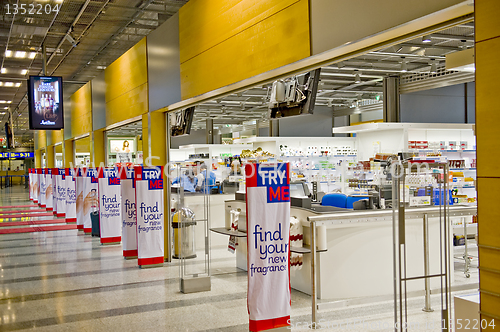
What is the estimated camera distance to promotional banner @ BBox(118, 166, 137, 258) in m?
7.81

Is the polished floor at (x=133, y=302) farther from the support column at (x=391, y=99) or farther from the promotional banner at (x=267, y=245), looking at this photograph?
the support column at (x=391, y=99)

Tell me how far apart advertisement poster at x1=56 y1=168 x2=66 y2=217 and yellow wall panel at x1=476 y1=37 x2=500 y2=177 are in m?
12.5

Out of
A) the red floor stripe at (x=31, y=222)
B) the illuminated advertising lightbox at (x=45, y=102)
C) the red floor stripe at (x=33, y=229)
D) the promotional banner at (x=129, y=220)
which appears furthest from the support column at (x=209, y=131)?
the promotional banner at (x=129, y=220)

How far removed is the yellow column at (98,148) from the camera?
40.3 feet

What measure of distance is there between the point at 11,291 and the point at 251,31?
14.5ft

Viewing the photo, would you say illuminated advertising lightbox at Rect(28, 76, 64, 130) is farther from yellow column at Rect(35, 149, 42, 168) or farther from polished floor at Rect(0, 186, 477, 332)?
yellow column at Rect(35, 149, 42, 168)

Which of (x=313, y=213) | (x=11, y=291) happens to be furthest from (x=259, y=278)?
(x=11, y=291)

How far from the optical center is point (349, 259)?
512 centimetres

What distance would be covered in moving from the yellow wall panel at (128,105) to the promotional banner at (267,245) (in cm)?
462

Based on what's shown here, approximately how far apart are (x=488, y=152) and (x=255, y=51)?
9.16ft

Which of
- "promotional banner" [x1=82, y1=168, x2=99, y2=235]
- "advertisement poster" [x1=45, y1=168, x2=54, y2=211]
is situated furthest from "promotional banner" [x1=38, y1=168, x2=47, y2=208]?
"promotional banner" [x1=82, y1=168, x2=99, y2=235]

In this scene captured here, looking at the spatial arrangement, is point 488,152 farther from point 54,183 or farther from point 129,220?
point 54,183

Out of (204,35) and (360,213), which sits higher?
(204,35)

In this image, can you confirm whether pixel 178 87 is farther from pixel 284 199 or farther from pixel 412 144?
pixel 412 144
